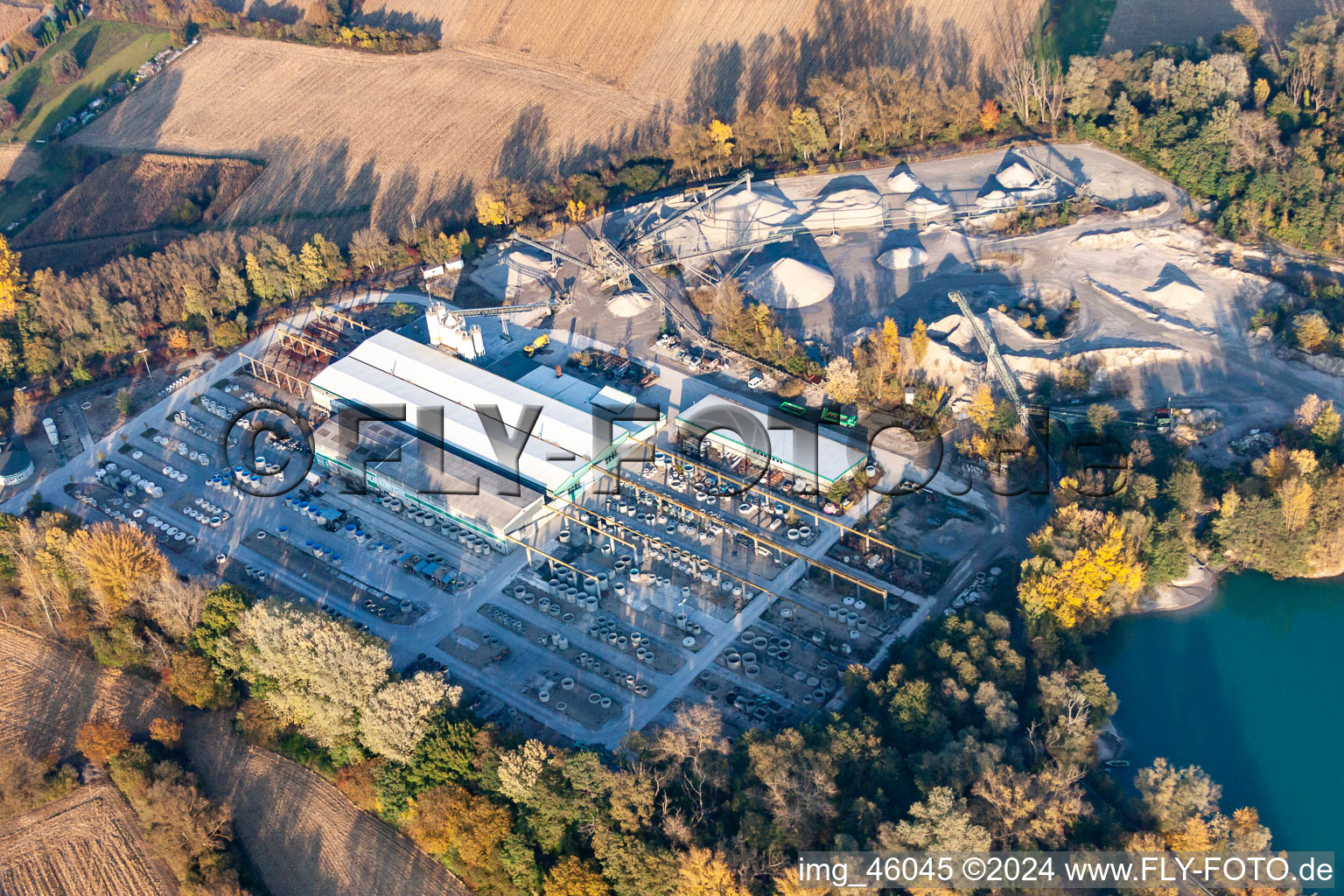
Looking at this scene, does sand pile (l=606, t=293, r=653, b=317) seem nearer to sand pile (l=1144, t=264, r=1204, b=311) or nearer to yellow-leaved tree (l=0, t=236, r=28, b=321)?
sand pile (l=1144, t=264, r=1204, b=311)

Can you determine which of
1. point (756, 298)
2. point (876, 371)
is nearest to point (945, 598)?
point (876, 371)

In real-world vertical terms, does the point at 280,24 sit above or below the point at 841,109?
above

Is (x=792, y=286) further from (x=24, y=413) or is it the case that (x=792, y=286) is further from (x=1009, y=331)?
(x=24, y=413)

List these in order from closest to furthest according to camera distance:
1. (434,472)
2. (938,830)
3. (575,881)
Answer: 1. (938,830)
2. (575,881)
3. (434,472)

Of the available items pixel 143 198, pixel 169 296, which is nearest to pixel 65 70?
pixel 143 198

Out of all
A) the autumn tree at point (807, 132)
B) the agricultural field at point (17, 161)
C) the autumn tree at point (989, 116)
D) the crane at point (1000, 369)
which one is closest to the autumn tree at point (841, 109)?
the autumn tree at point (807, 132)

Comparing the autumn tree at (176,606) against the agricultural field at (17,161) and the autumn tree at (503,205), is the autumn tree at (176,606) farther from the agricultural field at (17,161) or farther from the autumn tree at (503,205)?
the agricultural field at (17,161)
